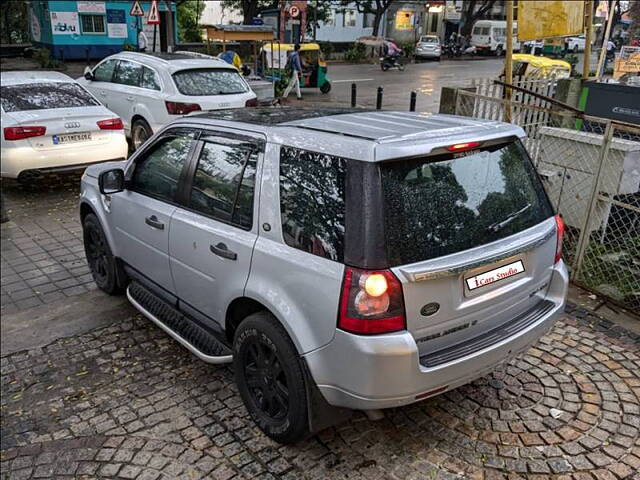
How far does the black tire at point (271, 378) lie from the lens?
9.95 feet

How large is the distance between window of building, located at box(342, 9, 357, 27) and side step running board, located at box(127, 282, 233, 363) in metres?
46.8

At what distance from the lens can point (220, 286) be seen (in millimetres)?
3506

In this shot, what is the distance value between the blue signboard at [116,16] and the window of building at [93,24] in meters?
0.36

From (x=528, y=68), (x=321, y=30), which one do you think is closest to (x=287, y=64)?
(x=528, y=68)

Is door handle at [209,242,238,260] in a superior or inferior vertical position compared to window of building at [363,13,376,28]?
inferior

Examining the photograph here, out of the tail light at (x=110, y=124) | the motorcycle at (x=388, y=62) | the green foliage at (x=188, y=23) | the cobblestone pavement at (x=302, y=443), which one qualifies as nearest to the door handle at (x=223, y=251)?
the cobblestone pavement at (x=302, y=443)

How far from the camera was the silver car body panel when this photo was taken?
2.75 m

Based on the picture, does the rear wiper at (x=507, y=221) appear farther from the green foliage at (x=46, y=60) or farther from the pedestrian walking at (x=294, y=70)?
the green foliage at (x=46, y=60)

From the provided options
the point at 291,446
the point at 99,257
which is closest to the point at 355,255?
the point at 291,446

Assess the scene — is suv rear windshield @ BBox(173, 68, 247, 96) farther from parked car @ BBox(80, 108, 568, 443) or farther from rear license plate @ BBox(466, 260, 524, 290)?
rear license plate @ BBox(466, 260, 524, 290)

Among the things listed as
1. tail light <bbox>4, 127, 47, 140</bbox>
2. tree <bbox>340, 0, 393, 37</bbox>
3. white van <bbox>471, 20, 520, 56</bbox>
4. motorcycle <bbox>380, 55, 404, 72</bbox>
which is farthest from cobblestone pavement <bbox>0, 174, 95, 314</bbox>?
white van <bbox>471, 20, 520, 56</bbox>

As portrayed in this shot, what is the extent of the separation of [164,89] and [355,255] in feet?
26.4

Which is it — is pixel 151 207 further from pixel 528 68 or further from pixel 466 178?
pixel 528 68

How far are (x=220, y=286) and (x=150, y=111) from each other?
7.29 metres
